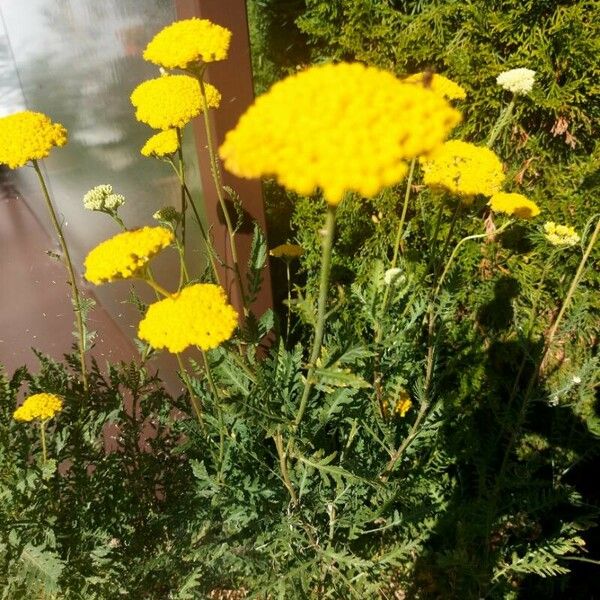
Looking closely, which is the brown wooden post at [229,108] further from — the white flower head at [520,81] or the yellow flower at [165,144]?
the white flower head at [520,81]

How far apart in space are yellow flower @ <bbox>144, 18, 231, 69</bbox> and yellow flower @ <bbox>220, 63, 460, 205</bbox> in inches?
25.4

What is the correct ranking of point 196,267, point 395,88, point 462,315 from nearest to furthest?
point 395,88 → point 462,315 → point 196,267

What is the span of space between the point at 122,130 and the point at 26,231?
10.1 feet

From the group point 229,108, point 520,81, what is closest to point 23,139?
point 229,108

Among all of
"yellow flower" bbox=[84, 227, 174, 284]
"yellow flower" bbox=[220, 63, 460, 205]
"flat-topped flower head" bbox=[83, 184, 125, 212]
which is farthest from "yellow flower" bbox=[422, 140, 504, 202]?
"flat-topped flower head" bbox=[83, 184, 125, 212]

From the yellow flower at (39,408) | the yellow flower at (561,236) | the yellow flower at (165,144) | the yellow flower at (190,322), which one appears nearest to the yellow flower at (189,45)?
the yellow flower at (165,144)

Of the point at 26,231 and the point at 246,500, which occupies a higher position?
the point at 246,500

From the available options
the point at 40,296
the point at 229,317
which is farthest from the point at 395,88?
the point at 40,296

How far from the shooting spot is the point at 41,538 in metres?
1.56

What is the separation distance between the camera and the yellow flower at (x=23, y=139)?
1.40m

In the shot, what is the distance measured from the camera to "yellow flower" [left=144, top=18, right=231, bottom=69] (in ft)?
4.09

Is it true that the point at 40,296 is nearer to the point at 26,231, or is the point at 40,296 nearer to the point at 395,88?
the point at 26,231

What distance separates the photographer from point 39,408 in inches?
56.9

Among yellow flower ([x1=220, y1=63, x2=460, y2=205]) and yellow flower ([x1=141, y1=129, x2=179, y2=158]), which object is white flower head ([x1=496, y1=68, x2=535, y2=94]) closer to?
yellow flower ([x1=220, y1=63, x2=460, y2=205])
